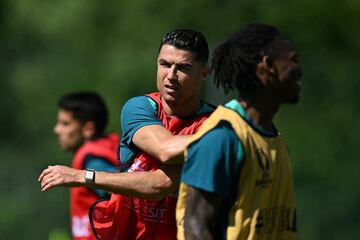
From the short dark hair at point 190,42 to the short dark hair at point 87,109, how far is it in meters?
4.48

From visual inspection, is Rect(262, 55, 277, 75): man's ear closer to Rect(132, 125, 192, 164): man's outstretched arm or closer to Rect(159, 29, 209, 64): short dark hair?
Rect(132, 125, 192, 164): man's outstretched arm

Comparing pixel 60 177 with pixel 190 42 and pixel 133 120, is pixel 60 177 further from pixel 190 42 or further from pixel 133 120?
pixel 190 42

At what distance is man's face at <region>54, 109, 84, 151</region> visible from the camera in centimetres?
1180

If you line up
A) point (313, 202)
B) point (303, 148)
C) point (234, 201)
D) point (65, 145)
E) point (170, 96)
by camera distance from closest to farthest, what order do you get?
point (234, 201) < point (170, 96) < point (65, 145) < point (313, 202) < point (303, 148)

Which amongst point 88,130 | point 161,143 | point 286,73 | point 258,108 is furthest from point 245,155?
point 88,130

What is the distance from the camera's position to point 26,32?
69.6 ft

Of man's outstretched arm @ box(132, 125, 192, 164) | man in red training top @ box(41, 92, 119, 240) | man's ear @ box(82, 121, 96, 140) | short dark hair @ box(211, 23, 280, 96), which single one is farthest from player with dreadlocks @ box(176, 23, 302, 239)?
man's ear @ box(82, 121, 96, 140)

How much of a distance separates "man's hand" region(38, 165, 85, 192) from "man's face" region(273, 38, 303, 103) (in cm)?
128

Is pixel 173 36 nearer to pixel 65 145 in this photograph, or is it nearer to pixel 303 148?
pixel 65 145

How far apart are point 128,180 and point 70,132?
16.7 ft

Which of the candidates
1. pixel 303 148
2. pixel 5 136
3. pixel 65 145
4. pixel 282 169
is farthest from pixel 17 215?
pixel 282 169

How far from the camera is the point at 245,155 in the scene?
5.91m

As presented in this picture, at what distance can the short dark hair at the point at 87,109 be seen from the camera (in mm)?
11773

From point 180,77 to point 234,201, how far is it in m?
1.35
